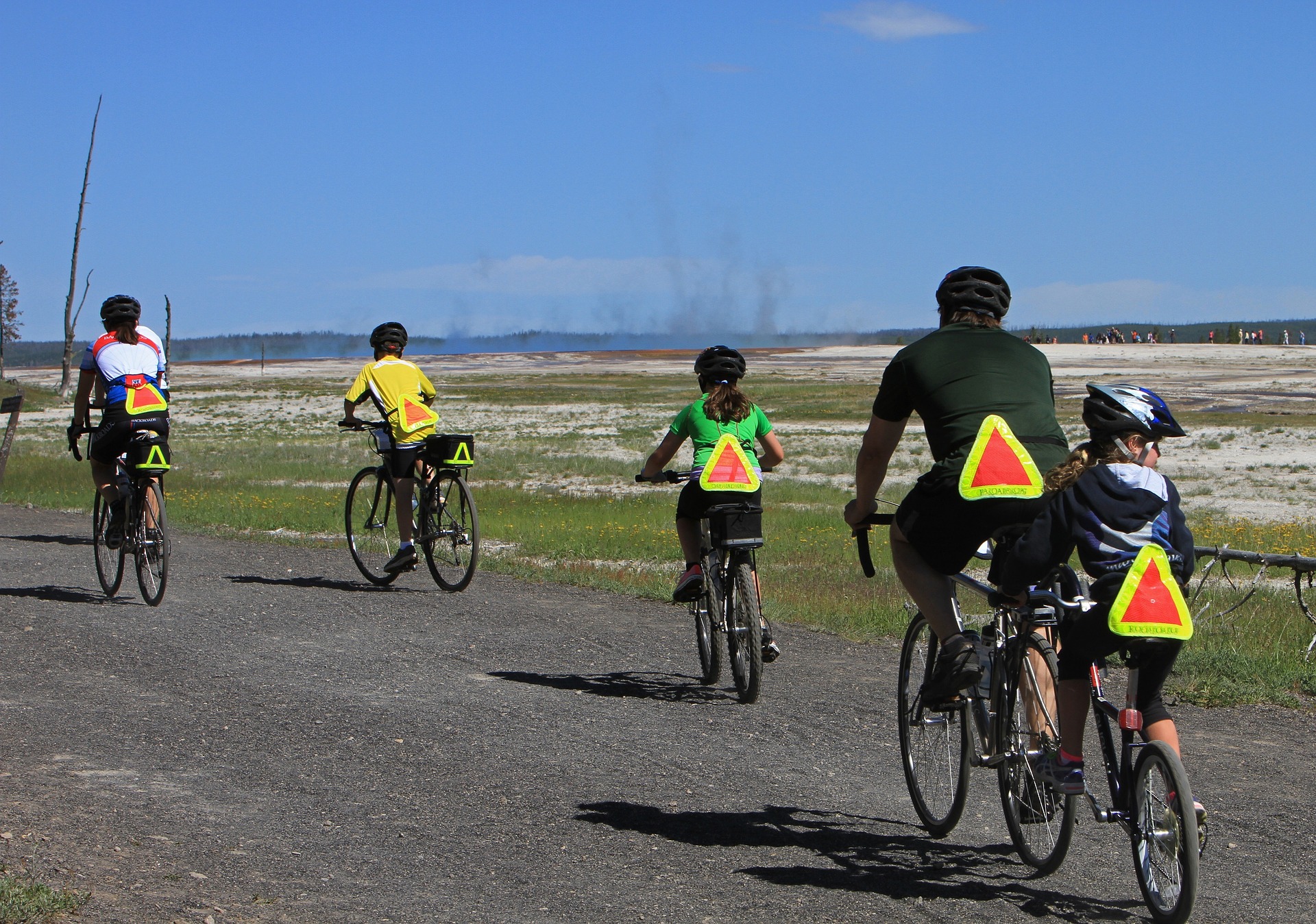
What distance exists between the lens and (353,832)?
5.35 m

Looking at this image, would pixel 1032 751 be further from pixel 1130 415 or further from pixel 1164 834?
pixel 1130 415

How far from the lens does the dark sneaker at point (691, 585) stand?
8062 mm

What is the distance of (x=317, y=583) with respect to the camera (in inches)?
483

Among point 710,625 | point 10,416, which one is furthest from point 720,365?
point 10,416

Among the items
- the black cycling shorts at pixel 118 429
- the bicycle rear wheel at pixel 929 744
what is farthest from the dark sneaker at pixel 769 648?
the black cycling shorts at pixel 118 429

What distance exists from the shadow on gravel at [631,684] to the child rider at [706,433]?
55cm

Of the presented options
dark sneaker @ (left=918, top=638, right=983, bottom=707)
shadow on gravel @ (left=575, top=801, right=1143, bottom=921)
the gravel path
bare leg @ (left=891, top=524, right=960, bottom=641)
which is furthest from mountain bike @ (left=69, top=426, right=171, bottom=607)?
dark sneaker @ (left=918, top=638, right=983, bottom=707)

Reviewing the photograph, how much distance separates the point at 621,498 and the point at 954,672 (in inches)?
733

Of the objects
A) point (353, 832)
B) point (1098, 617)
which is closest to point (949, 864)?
point (1098, 617)

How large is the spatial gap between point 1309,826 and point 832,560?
32.4ft

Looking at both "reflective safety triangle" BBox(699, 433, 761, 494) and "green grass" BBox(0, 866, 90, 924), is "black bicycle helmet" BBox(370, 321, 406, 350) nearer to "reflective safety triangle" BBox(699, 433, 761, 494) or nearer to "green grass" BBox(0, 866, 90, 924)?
"reflective safety triangle" BBox(699, 433, 761, 494)

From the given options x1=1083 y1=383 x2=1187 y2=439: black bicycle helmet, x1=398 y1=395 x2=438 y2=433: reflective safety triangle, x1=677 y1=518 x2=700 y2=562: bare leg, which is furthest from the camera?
x1=398 y1=395 x2=438 y2=433: reflective safety triangle

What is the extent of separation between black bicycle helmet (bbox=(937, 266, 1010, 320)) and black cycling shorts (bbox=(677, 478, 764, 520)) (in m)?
3.15

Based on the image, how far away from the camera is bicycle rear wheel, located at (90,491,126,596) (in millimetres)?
10906
